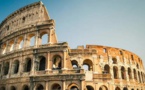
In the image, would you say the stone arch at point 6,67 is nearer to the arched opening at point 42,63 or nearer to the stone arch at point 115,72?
the arched opening at point 42,63

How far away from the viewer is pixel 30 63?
69.6 ft

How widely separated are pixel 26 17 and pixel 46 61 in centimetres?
856

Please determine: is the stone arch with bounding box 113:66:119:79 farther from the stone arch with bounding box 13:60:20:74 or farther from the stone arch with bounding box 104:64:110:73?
the stone arch with bounding box 13:60:20:74

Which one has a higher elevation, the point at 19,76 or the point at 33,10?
the point at 33,10

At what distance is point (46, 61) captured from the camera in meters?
19.2

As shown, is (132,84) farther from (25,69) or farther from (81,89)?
(25,69)

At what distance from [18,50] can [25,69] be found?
10.0 ft

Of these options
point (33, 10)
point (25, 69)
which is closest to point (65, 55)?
point (25, 69)

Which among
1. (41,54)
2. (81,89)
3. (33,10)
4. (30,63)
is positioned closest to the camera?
(81,89)

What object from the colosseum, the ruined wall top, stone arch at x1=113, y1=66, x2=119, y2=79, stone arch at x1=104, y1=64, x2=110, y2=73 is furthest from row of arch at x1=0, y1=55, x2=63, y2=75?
stone arch at x1=113, y1=66, x2=119, y2=79

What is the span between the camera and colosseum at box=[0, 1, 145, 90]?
1838 centimetres

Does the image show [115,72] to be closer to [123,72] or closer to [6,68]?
[123,72]

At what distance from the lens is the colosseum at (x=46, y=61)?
18375mm

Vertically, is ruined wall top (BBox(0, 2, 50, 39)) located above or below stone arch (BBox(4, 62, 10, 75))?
above
